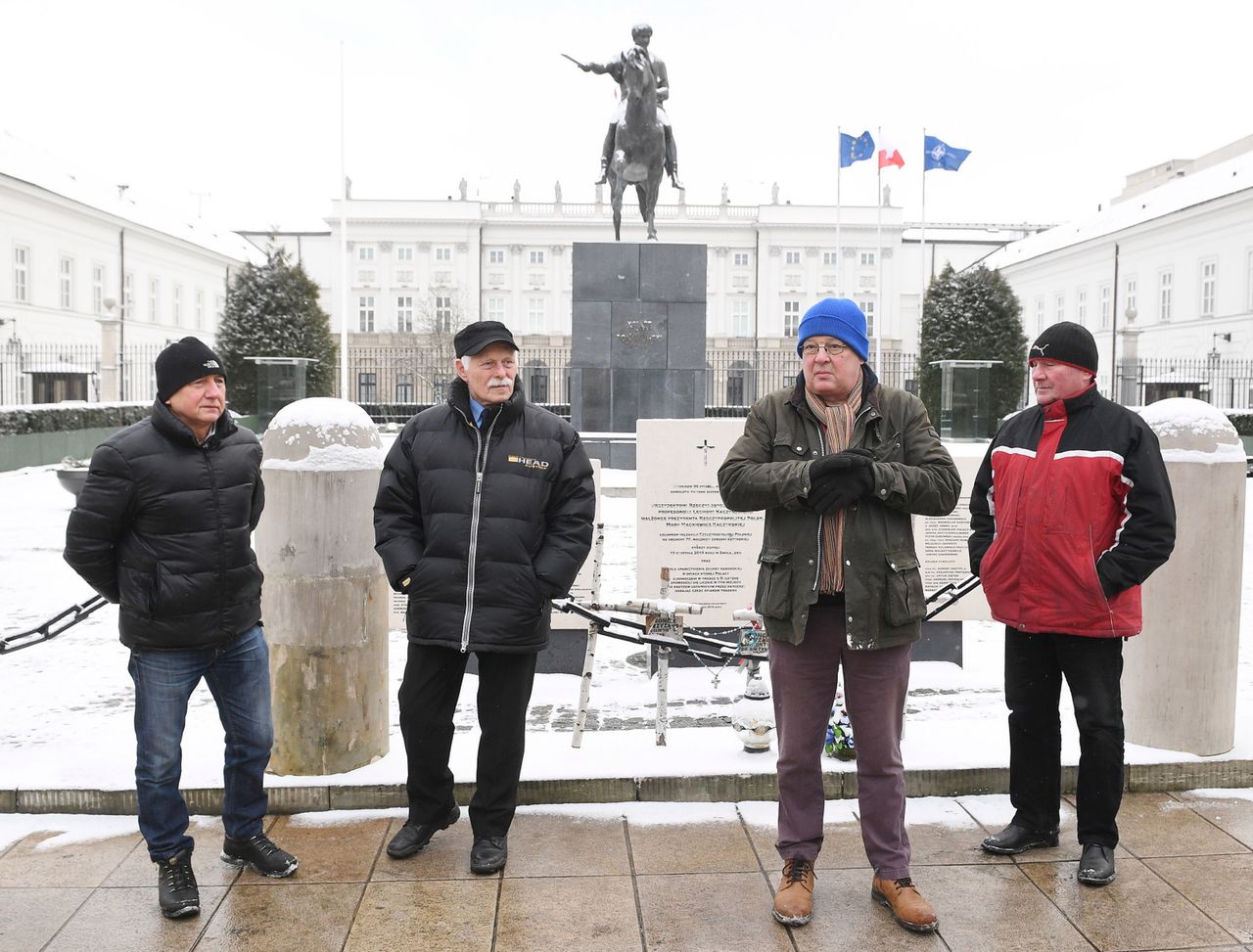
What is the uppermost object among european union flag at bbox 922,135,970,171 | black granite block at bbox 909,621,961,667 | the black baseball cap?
european union flag at bbox 922,135,970,171

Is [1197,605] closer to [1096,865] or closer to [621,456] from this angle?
[1096,865]

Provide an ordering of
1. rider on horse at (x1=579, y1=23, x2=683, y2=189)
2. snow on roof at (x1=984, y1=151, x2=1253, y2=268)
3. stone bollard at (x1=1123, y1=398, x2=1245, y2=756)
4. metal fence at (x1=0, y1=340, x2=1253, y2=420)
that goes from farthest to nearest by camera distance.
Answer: snow on roof at (x1=984, y1=151, x2=1253, y2=268) → metal fence at (x1=0, y1=340, x2=1253, y2=420) → rider on horse at (x1=579, y1=23, x2=683, y2=189) → stone bollard at (x1=1123, y1=398, x2=1245, y2=756)

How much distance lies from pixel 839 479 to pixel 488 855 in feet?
5.69

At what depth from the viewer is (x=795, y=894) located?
129 inches

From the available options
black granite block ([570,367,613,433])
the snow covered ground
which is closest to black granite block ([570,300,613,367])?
black granite block ([570,367,613,433])

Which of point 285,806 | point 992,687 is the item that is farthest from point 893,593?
point 992,687

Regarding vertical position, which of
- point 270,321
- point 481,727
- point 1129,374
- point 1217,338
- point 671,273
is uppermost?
point 1217,338

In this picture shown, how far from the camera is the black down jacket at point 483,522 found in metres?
3.60

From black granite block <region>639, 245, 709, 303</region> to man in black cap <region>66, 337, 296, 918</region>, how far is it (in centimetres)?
1303

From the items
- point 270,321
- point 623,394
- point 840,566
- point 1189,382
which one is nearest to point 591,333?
point 623,394

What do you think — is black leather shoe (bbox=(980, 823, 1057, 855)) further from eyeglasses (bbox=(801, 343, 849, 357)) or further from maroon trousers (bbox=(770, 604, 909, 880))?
eyeglasses (bbox=(801, 343, 849, 357))

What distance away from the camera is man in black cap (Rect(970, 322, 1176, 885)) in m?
3.48

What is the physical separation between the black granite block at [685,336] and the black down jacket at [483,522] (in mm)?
12621

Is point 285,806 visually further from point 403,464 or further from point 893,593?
point 893,593
